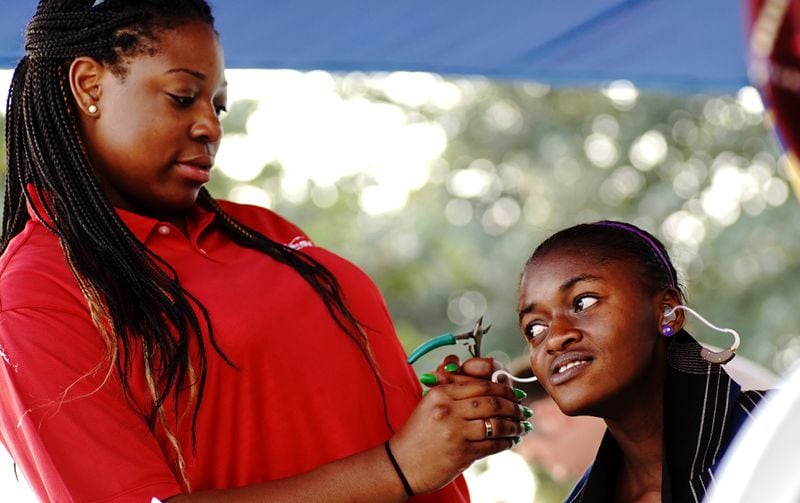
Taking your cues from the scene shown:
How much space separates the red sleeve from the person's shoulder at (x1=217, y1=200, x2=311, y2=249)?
22.5 inches

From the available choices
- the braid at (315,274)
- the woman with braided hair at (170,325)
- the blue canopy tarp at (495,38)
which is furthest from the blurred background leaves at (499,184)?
the woman with braided hair at (170,325)

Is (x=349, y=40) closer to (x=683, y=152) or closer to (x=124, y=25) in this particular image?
(x=124, y=25)

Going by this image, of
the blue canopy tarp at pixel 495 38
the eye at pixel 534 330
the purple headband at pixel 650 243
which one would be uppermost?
the blue canopy tarp at pixel 495 38

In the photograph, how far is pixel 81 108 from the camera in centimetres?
228

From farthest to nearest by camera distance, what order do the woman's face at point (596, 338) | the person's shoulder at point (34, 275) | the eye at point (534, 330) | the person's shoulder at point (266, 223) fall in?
1. the person's shoulder at point (266, 223)
2. the eye at point (534, 330)
3. the woman's face at point (596, 338)
4. the person's shoulder at point (34, 275)

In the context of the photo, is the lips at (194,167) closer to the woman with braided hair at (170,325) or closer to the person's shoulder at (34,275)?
the woman with braided hair at (170,325)

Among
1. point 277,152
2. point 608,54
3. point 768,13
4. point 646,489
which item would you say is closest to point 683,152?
point 277,152

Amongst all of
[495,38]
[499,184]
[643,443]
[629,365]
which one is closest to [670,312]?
[629,365]

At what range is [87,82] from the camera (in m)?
2.27

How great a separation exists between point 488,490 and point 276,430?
4831mm

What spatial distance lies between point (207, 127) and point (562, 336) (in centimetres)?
73

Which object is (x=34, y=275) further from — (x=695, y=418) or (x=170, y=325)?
(x=695, y=418)

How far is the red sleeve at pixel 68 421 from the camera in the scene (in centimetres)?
192

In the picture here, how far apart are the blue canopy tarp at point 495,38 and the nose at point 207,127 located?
718 mm
